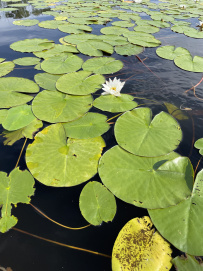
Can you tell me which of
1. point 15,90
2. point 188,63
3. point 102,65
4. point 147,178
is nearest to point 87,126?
point 147,178

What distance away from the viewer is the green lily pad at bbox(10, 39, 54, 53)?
3.56 meters

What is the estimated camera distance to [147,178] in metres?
1.37

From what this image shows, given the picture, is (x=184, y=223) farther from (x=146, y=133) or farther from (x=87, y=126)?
(x=87, y=126)

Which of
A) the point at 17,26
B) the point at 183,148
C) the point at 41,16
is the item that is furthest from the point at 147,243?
Result: the point at 41,16

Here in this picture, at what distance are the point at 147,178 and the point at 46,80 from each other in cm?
217

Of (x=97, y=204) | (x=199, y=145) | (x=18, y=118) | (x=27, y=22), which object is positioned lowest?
(x=97, y=204)

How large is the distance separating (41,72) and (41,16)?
477 centimetres

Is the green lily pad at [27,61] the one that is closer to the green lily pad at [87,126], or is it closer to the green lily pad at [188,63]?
the green lily pad at [87,126]

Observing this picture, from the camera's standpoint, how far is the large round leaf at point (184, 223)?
105cm

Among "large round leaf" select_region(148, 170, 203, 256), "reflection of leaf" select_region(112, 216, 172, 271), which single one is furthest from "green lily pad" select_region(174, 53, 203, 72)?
"reflection of leaf" select_region(112, 216, 172, 271)

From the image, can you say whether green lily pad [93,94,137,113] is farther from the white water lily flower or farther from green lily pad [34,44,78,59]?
green lily pad [34,44,78,59]

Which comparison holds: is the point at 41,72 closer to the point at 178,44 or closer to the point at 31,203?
the point at 31,203

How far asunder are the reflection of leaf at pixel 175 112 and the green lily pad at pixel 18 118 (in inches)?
71.2

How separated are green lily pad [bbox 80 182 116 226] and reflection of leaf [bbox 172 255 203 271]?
0.48 metres
